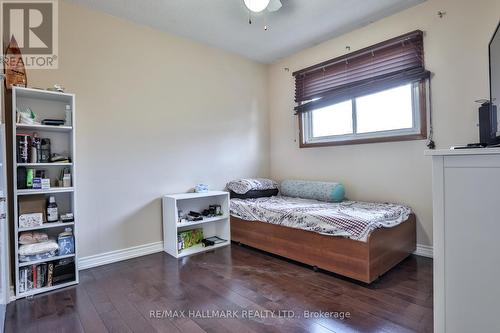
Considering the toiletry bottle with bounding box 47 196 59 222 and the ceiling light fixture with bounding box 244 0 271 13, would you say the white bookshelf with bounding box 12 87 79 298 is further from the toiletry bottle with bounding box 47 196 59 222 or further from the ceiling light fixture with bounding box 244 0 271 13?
the ceiling light fixture with bounding box 244 0 271 13

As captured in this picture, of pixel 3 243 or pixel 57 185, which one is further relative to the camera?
pixel 57 185

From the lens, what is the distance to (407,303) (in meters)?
1.81

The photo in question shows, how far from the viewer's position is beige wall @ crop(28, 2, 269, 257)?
255 cm

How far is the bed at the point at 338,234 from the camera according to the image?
6.87 feet

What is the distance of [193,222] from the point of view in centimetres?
297

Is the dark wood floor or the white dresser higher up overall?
the white dresser

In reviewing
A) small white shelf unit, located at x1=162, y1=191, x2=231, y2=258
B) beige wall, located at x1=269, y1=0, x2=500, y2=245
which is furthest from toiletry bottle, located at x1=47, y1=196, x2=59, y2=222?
beige wall, located at x1=269, y1=0, x2=500, y2=245

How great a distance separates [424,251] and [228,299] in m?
2.03

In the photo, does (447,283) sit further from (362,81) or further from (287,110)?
(287,110)

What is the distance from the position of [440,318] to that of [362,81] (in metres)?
2.55

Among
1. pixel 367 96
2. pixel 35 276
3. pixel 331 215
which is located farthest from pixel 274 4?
pixel 35 276

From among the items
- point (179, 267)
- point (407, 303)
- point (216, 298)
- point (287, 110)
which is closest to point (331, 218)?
point (407, 303)

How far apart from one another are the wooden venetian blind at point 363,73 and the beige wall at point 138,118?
999mm

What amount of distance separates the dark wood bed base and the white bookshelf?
1.81 m
